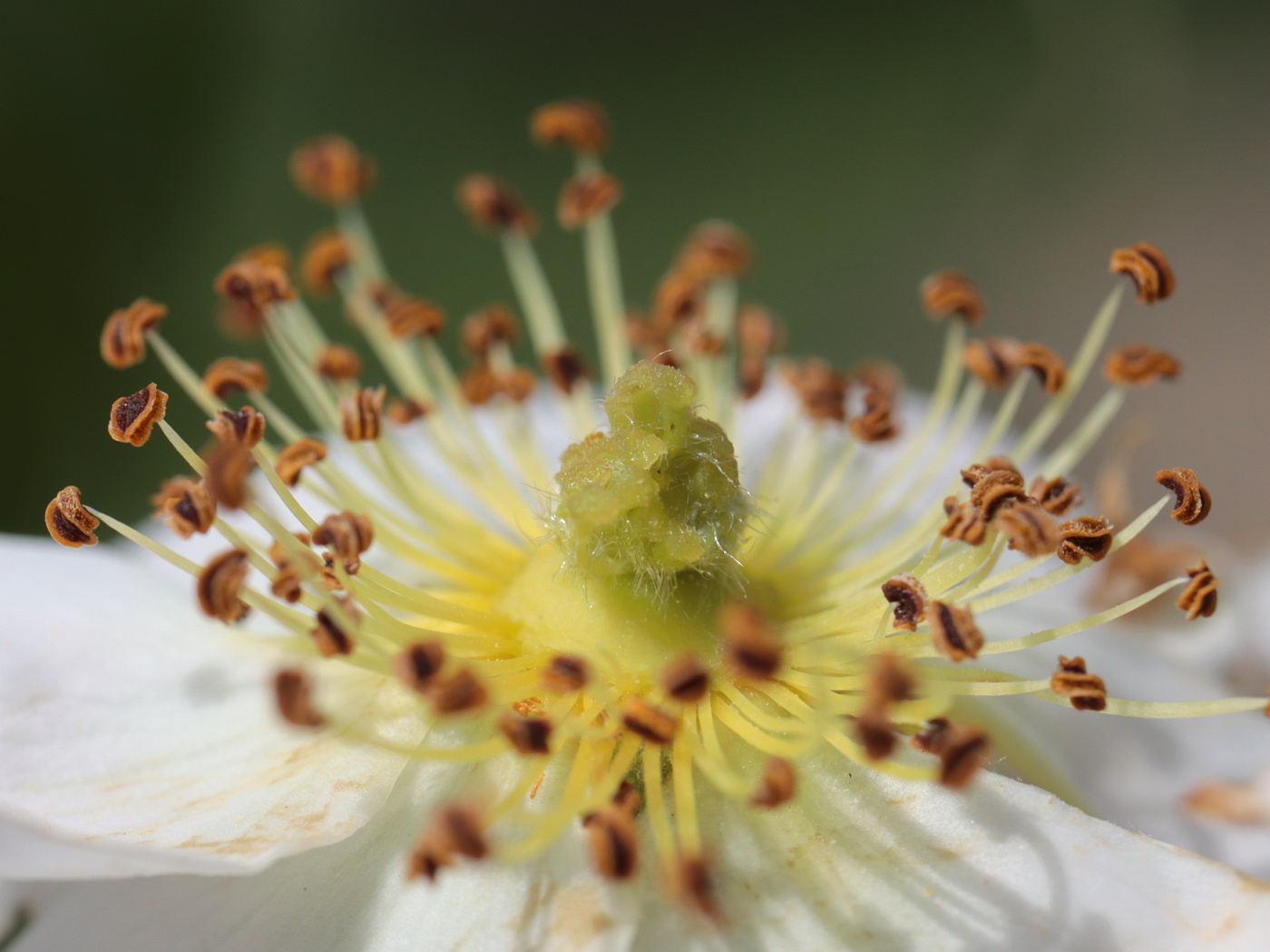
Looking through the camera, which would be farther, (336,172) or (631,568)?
(336,172)

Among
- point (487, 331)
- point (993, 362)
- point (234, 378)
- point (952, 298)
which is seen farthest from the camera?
point (487, 331)

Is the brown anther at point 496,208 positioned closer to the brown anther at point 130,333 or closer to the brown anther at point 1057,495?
the brown anther at point 130,333

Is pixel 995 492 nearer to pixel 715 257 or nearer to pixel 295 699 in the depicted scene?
pixel 295 699

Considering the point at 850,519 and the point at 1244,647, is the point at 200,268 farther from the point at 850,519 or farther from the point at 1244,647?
the point at 1244,647

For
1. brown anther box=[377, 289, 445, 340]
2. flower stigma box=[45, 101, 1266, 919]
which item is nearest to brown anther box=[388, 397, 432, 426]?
flower stigma box=[45, 101, 1266, 919]

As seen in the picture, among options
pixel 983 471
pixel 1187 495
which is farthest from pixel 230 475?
pixel 1187 495

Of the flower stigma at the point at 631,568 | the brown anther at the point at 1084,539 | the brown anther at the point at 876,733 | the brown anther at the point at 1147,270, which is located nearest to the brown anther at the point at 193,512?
the flower stigma at the point at 631,568

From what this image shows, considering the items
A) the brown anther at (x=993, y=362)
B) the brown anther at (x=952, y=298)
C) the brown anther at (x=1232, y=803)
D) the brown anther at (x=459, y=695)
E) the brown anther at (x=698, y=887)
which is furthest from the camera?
the brown anther at (x=952, y=298)
